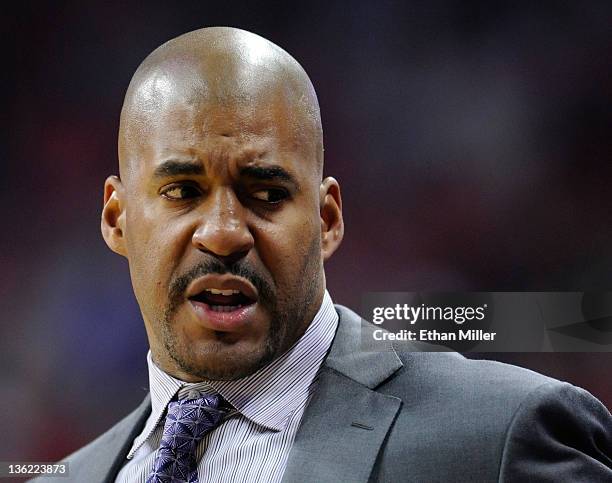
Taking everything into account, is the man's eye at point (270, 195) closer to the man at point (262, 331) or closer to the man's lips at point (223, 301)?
the man at point (262, 331)

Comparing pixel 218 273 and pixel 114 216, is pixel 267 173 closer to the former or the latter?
pixel 218 273

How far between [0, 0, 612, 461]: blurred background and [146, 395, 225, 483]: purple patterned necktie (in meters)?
0.56

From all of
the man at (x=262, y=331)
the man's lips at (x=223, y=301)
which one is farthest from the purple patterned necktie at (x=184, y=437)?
the man's lips at (x=223, y=301)

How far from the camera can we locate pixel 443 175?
2.39 m

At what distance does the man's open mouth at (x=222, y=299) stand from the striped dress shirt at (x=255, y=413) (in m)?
0.16

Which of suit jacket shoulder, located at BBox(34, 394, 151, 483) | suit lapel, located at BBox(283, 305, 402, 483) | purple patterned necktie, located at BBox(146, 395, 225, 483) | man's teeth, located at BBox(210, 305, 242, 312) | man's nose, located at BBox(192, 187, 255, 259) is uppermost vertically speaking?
man's nose, located at BBox(192, 187, 255, 259)

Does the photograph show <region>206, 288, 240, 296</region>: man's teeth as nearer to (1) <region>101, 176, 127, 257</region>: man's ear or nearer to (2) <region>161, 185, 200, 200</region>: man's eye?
(2) <region>161, 185, 200, 200</region>: man's eye

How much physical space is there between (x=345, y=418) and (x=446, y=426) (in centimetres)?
19

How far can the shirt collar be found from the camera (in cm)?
192

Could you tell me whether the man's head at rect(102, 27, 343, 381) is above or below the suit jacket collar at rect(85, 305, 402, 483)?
above

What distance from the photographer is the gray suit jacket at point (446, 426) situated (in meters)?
1.69

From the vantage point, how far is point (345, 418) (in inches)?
72.7

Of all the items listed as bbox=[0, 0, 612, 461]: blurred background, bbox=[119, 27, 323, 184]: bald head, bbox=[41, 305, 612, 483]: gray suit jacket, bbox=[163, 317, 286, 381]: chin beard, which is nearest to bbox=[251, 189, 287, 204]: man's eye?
bbox=[119, 27, 323, 184]: bald head

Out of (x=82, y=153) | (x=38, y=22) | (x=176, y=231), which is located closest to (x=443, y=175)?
(x=176, y=231)
